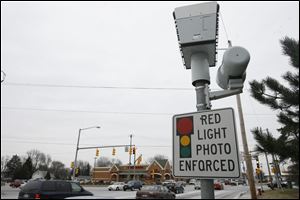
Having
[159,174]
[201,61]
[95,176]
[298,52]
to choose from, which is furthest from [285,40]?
[95,176]

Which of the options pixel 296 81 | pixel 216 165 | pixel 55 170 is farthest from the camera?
pixel 55 170

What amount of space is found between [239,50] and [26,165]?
94284 mm

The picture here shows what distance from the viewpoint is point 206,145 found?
211cm

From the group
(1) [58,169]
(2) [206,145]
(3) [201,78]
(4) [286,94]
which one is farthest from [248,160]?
(1) [58,169]

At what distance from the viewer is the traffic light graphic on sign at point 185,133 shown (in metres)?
2.19

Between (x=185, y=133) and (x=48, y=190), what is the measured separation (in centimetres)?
1096

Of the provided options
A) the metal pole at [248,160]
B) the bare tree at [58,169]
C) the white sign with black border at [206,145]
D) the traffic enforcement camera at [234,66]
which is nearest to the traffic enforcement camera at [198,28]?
the traffic enforcement camera at [234,66]

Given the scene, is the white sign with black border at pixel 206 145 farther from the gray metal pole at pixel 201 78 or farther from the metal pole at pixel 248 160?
the metal pole at pixel 248 160

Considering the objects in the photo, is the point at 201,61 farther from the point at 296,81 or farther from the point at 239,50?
the point at 296,81

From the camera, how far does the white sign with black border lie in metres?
1.99

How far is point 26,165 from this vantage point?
8219cm

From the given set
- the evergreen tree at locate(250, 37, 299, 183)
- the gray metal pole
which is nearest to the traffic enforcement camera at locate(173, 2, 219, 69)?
the gray metal pole

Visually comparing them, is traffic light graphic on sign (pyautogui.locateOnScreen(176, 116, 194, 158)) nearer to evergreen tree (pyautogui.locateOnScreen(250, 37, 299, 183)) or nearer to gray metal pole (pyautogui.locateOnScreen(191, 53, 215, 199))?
gray metal pole (pyautogui.locateOnScreen(191, 53, 215, 199))

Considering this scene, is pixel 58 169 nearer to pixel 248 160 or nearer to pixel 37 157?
pixel 37 157
